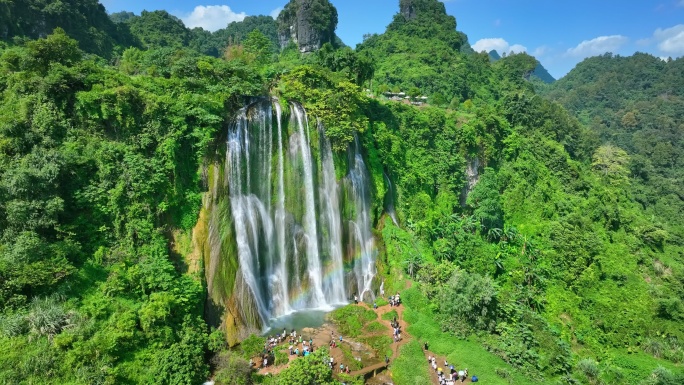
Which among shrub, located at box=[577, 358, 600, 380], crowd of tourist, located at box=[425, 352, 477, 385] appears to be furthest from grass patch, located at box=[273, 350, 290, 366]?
shrub, located at box=[577, 358, 600, 380]

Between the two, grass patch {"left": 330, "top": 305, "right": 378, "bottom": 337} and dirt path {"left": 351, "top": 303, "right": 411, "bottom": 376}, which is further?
grass patch {"left": 330, "top": 305, "right": 378, "bottom": 337}

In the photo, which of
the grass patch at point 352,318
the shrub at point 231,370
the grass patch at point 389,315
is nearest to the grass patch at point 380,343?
the grass patch at point 352,318

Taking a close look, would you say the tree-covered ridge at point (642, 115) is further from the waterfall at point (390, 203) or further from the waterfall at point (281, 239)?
the waterfall at point (281, 239)

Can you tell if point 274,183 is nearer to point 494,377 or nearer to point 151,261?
point 151,261

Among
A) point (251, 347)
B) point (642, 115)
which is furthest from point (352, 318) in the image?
point (642, 115)

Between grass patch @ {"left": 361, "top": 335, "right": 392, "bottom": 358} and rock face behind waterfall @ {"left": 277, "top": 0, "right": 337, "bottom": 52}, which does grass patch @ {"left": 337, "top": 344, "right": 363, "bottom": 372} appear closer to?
grass patch @ {"left": 361, "top": 335, "right": 392, "bottom": 358}

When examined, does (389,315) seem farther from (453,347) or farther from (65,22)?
(65,22)
